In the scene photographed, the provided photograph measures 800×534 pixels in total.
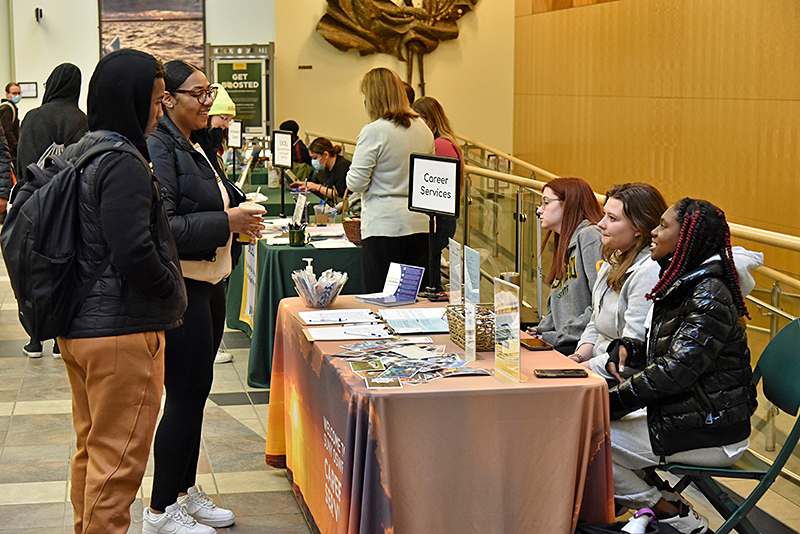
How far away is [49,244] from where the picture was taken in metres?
2.31

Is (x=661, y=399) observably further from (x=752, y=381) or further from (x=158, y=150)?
(x=158, y=150)

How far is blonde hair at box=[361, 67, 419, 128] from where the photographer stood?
4608mm

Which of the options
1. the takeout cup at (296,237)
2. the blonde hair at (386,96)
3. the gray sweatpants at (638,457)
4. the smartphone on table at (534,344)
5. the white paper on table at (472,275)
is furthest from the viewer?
the takeout cup at (296,237)

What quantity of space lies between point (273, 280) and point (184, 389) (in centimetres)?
206

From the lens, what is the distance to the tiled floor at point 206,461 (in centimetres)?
334

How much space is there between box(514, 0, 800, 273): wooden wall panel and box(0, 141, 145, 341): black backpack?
5721 millimetres

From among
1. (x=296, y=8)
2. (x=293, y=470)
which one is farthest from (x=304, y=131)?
(x=293, y=470)

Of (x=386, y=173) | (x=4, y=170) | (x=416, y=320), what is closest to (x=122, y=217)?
(x=416, y=320)

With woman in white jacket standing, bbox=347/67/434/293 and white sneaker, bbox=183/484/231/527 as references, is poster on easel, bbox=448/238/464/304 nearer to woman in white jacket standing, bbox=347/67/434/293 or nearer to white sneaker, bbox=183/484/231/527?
white sneaker, bbox=183/484/231/527

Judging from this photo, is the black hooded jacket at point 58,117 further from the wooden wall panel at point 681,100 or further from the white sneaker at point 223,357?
the wooden wall panel at point 681,100

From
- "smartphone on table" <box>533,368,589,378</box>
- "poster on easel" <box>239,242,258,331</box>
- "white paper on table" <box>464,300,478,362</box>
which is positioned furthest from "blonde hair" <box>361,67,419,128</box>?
"smartphone on table" <box>533,368,589,378</box>

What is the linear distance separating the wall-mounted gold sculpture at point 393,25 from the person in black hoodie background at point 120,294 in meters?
10.6

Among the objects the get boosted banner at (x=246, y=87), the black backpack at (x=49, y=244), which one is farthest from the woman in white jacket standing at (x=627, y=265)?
the get boosted banner at (x=246, y=87)

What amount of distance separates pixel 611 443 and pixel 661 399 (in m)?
0.19
